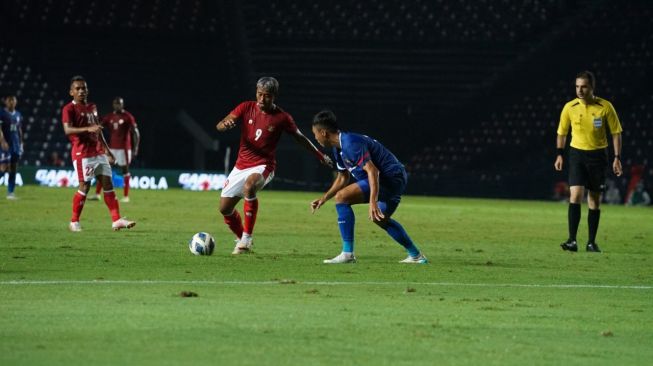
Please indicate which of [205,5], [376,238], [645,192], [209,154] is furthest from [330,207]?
[205,5]

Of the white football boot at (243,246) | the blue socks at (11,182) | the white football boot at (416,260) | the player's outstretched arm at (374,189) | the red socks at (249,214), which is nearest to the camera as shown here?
the player's outstretched arm at (374,189)

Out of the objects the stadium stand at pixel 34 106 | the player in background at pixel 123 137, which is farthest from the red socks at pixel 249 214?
the stadium stand at pixel 34 106

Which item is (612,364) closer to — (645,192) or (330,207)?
(330,207)

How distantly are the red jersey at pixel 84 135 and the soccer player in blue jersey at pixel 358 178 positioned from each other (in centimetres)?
538

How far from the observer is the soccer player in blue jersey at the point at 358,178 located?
12547 millimetres

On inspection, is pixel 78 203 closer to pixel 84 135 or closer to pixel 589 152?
pixel 84 135

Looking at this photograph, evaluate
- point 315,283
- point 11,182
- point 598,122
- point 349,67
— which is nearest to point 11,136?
point 11,182

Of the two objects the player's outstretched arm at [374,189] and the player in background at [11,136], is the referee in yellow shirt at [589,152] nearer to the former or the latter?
the player's outstretched arm at [374,189]

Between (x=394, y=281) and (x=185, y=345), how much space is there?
176 inches

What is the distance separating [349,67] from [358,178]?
114ft

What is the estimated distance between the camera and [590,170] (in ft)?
54.6

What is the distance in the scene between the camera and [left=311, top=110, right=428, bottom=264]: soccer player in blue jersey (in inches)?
494

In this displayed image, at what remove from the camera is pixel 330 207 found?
2919 centimetres

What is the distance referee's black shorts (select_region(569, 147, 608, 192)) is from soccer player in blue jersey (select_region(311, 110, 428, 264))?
3935mm
